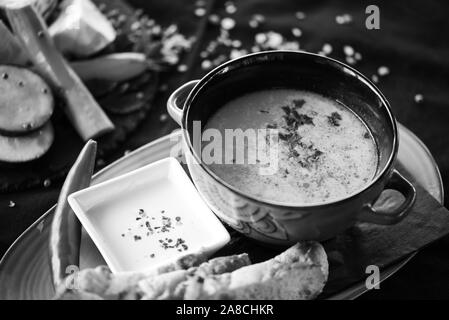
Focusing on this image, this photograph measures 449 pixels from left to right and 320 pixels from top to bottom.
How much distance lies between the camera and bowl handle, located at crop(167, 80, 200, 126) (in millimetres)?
1698

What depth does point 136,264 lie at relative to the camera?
5.09 feet

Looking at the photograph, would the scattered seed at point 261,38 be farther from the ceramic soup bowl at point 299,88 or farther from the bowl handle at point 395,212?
the bowl handle at point 395,212

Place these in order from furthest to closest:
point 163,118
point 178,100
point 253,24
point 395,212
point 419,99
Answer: point 253,24, point 419,99, point 163,118, point 178,100, point 395,212

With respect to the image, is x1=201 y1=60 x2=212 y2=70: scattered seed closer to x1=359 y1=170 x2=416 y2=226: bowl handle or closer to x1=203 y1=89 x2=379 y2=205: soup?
x1=203 y1=89 x2=379 y2=205: soup

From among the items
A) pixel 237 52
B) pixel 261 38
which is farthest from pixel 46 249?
pixel 261 38

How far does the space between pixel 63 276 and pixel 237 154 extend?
522mm

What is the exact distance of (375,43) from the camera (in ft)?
8.42

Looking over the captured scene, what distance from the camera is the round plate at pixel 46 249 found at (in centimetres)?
154

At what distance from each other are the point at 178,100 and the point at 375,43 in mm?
1129

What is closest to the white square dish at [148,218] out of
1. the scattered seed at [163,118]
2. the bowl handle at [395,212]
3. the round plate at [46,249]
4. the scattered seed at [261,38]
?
the round plate at [46,249]

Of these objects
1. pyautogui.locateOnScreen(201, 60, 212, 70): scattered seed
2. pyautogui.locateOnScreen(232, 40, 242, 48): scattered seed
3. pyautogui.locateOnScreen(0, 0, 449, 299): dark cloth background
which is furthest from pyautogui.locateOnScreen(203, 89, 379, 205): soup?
pyautogui.locateOnScreen(232, 40, 242, 48): scattered seed

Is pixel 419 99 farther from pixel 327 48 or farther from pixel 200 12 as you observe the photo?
pixel 200 12
